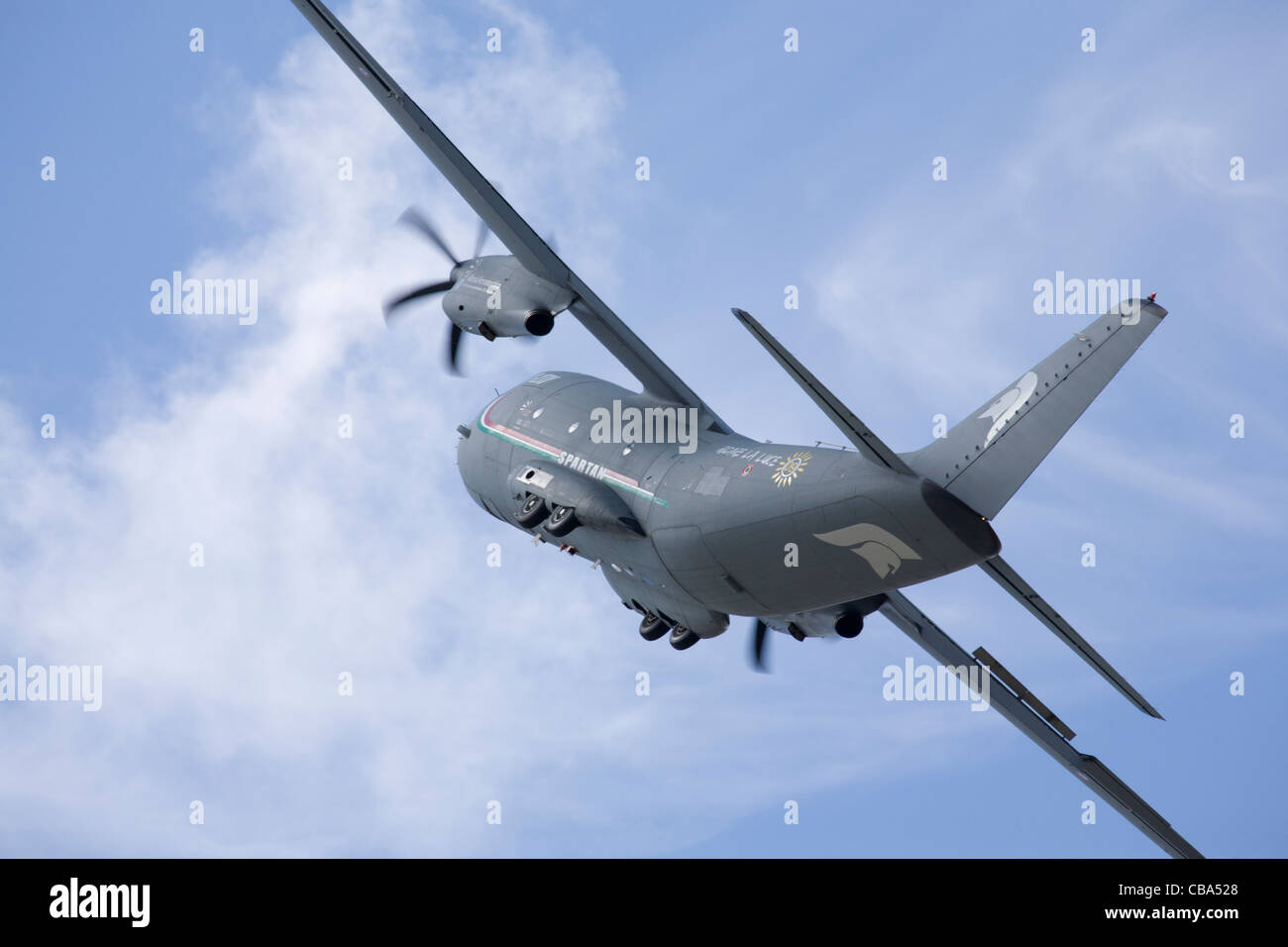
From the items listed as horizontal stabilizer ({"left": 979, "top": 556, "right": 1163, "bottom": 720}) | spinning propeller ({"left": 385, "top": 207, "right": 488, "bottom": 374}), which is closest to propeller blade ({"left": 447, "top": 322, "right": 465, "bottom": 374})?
spinning propeller ({"left": 385, "top": 207, "right": 488, "bottom": 374})

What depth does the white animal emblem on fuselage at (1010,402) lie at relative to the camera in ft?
65.2

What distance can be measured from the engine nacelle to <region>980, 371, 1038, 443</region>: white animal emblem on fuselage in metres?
8.27

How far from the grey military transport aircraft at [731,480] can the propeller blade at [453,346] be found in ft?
0.10

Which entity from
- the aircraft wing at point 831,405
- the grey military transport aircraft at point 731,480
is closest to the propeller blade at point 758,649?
the grey military transport aircraft at point 731,480

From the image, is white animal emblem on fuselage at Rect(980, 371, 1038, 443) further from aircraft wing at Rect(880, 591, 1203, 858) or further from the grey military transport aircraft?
aircraft wing at Rect(880, 591, 1203, 858)

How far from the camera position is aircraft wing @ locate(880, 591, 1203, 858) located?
27453 millimetres

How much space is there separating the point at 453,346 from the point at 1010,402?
10877mm

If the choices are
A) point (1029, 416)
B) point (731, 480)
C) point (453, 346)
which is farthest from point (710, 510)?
point (453, 346)

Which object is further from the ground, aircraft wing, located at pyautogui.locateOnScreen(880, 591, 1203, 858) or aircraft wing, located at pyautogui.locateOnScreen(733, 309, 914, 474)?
aircraft wing, located at pyautogui.locateOnScreen(733, 309, 914, 474)

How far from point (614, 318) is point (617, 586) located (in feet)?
15.2

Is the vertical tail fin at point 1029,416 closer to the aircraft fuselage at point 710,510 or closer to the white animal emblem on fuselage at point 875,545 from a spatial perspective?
the aircraft fuselage at point 710,510

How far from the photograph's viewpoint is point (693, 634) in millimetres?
26453

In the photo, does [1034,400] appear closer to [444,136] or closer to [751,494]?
[751,494]

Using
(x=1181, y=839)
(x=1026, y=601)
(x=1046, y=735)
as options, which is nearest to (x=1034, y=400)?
(x=1026, y=601)
